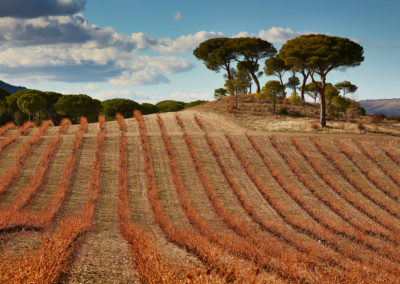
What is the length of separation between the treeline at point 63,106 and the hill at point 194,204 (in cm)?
2774

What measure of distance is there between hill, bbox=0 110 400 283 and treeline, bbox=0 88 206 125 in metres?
27.7

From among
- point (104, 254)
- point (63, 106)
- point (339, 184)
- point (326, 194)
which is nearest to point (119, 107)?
point (63, 106)

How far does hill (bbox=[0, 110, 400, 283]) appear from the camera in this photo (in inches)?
336

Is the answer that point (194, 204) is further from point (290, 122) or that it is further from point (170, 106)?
point (170, 106)

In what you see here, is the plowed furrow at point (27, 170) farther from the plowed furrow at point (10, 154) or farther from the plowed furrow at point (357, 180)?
the plowed furrow at point (357, 180)

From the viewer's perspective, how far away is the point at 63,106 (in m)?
58.6

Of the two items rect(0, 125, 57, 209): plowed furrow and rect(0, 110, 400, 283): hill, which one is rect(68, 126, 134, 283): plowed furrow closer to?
rect(0, 110, 400, 283): hill

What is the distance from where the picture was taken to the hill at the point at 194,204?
8539 millimetres

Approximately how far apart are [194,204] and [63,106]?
4966 cm

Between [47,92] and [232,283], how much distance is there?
71.5 m

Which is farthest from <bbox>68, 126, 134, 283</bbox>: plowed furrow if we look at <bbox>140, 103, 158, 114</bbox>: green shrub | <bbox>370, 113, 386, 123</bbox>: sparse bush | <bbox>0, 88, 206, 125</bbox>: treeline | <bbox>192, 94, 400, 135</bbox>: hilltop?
<bbox>140, 103, 158, 114</bbox>: green shrub

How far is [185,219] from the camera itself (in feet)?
50.5

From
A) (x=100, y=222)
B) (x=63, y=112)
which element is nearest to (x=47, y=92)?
(x=63, y=112)

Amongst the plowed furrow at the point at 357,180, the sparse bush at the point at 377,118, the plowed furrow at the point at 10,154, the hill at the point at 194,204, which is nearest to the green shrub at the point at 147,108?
the hill at the point at 194,204
